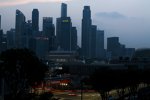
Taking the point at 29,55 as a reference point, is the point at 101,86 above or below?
below

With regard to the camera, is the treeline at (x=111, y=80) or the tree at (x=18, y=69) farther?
the treeline at (x=111, y=80)

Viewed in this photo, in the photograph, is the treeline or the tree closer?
the tree

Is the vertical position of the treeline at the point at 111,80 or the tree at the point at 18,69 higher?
the tree at the point at 18,69

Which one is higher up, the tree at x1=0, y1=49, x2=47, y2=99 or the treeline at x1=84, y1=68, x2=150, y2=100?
the tree at x1=0, y1=49, x2=47, y2=99

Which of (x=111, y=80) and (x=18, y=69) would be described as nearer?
(x=18, y=69)

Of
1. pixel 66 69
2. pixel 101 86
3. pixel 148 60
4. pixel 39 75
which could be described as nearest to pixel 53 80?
pixel 66 69

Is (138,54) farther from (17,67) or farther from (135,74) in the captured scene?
(17,67)

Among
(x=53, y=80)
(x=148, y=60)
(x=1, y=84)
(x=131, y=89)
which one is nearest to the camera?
(x=1, y=84)

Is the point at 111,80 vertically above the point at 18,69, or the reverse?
the point at 18,69
